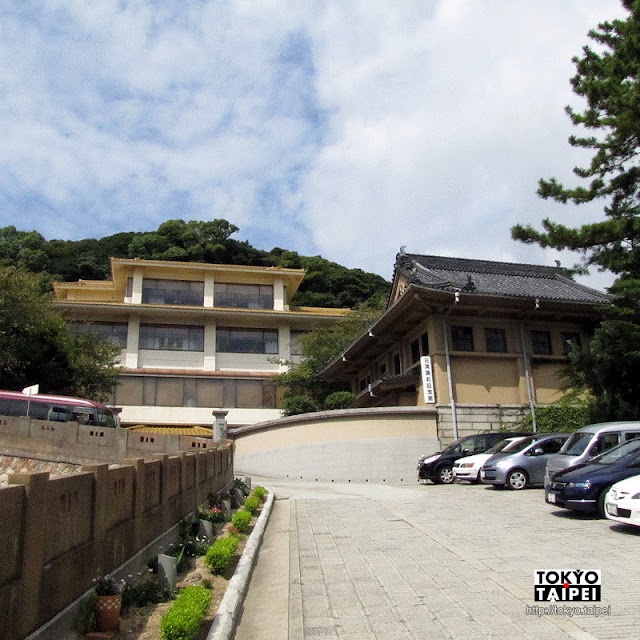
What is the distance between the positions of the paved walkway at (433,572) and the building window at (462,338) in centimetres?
1111

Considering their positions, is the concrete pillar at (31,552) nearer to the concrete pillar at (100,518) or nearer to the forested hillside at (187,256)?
the concrete pillar at (100,518)

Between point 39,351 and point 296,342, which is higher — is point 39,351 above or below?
below

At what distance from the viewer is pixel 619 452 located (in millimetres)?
12039

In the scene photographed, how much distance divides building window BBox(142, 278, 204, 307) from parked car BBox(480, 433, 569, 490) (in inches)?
1217

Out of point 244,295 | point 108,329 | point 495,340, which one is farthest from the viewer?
point 244,295

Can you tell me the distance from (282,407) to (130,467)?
110ft

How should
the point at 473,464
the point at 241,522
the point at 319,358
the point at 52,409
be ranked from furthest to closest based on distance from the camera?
the point at 319,358, the point at 52,409, the point at 473,464, the point at 241,522

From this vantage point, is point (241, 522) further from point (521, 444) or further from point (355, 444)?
point (355, 444)

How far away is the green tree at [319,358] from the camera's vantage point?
38406 millimetres

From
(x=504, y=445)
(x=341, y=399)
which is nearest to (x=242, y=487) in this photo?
(x=504, y=445)

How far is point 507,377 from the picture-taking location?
83.3 ft

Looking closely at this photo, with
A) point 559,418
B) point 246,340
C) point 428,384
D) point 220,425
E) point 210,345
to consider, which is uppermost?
point 246,340

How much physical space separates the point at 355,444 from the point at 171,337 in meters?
21.7

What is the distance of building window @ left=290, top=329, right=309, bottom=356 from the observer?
4412 cm
